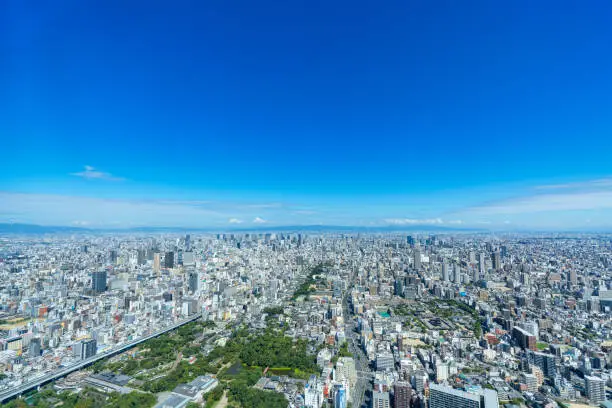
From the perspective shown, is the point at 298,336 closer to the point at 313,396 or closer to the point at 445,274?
the point at 313,396

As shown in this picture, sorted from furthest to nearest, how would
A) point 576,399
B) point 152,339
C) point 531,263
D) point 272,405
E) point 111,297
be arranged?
point 531,263 < point 111,297 < point 152,339 < point 576,399 < point 272,405

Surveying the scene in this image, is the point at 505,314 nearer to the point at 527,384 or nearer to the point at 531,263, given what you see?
the point at 527,384

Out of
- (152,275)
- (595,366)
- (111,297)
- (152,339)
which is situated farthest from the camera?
(152,275)

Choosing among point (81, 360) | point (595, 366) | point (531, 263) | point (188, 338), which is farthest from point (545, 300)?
point (81, 360)

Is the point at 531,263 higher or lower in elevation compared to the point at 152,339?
higher

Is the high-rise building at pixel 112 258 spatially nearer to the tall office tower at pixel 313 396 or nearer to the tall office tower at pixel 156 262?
the tall office tower at pixel 156 262

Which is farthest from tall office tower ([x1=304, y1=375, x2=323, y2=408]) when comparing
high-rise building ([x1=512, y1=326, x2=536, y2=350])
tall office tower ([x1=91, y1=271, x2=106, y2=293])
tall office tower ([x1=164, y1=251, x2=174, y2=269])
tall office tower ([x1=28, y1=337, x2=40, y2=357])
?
tall office tower ([x1=164, y1=251, x2=174, y2=269])

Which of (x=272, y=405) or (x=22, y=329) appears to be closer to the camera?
(x=272, y=405)

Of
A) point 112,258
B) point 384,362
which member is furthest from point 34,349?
point 112,258

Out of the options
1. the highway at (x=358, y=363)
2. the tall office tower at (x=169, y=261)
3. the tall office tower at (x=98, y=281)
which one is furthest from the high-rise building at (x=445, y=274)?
the tall office tower at (x=98, y=281)
